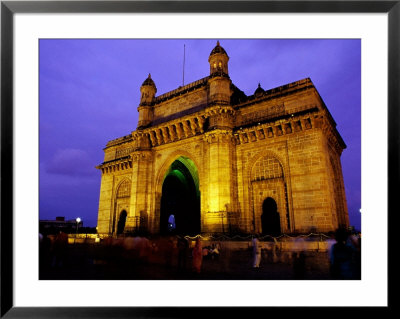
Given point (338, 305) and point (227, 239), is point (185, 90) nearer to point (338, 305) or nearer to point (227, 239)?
point (227, 239)

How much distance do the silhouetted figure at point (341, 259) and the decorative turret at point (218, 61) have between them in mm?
15190

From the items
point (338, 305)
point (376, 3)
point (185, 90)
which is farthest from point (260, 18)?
point (185, 90)

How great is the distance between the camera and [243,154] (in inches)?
715

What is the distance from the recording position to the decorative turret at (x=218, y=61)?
19.3 meters

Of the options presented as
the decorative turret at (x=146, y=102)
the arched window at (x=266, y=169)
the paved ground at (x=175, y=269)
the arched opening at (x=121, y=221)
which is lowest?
the arched opening at (x=121, y=221)

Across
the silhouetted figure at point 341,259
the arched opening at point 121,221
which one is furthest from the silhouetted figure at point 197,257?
the arched opening at point 121,221

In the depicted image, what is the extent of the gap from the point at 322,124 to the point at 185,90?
→ 10.3 meters

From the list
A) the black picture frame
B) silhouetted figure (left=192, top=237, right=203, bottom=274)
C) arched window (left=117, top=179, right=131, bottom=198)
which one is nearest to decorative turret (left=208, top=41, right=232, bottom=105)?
silhouetted figure (left=192, top=237, right=203, bottom=274)

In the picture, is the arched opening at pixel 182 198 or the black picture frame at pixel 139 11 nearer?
the black picture frame at pixel 139 11

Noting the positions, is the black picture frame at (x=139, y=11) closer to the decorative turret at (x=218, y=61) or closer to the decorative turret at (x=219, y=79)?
the decorative turret at (x=219, y=79)

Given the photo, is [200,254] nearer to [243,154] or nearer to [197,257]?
[197,257]

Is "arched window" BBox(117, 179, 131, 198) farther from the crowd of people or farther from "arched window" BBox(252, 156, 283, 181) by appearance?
"arched window" BBox(252, 156, 283, 181)

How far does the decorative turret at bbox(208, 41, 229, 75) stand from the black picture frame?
12.9 m

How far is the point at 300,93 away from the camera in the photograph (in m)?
16.9
